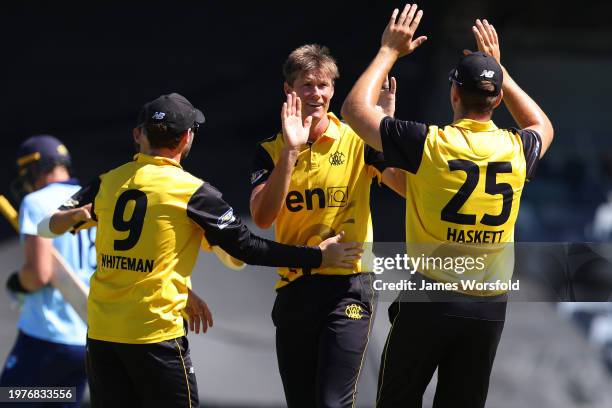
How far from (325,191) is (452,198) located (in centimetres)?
58

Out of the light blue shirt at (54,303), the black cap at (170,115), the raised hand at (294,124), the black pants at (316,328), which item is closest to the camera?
the black cap at (170,115)

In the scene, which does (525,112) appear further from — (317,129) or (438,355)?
(438,355)

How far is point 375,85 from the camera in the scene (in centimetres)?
325

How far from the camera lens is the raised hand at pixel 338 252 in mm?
3439

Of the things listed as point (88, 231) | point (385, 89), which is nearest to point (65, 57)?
point (88, 231)

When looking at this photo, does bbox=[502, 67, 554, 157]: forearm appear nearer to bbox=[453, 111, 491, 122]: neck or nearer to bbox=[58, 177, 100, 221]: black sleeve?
bbox=[453, 111, 491, 122]: neck

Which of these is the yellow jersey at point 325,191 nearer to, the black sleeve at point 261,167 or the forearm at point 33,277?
the black sleeve at point 261,167

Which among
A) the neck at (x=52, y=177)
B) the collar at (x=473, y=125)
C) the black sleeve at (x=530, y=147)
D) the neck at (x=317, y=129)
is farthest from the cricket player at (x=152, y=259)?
the neck at (x=52, y=177)

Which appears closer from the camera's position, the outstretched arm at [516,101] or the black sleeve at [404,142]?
the black sleeve at [404,142]

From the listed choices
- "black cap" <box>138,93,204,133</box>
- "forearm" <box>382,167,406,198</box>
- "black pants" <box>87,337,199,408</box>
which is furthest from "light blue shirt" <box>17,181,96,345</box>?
"forearm" <box>382,167,406,198</box>

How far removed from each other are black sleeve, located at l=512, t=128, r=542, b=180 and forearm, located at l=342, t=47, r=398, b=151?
1.67 ft

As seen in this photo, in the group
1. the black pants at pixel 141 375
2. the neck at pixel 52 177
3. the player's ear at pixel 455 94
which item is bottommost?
the black pants at pixel 141 375

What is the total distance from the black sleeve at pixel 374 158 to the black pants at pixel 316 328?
43 cm

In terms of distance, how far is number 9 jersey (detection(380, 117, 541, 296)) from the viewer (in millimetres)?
3170
